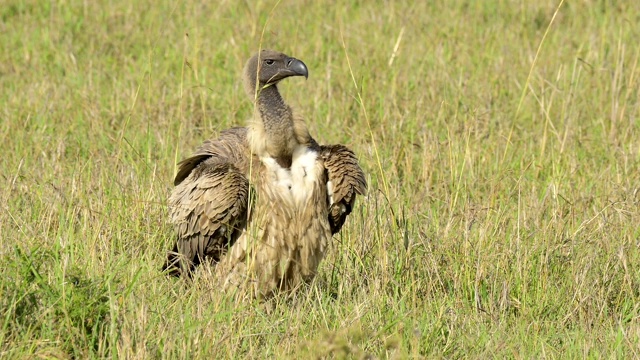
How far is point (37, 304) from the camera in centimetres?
450

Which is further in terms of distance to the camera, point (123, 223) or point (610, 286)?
point (123, 223)

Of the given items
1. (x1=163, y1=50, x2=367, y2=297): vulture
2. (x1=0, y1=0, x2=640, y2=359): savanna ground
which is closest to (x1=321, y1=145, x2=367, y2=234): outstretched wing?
(x1=163, y1=50, x2=367, y2=297): vulture

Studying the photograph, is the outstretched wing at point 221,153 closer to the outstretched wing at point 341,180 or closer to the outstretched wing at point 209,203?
the outstretched wing at point 209,203

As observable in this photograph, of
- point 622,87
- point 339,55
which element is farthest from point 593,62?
point 339,55

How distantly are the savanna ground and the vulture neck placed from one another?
1.45ft

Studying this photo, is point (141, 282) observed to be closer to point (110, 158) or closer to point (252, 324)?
point (252, 324)

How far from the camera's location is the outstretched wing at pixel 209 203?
544cm

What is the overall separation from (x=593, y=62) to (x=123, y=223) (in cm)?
480

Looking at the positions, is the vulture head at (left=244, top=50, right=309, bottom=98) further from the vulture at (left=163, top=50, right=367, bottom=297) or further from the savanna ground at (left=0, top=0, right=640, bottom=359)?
the savanna ground at (left=0, top=0, right=640, bottom=359)

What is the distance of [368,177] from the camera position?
21.7ft

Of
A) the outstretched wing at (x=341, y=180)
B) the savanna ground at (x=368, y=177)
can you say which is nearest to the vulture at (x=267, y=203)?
the outstretched wing at (x=341, y=180)

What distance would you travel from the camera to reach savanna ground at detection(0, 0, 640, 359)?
4.66 meters

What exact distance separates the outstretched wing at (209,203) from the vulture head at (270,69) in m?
0.31

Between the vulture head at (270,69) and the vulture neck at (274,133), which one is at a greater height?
the vulture head at (270,69)
